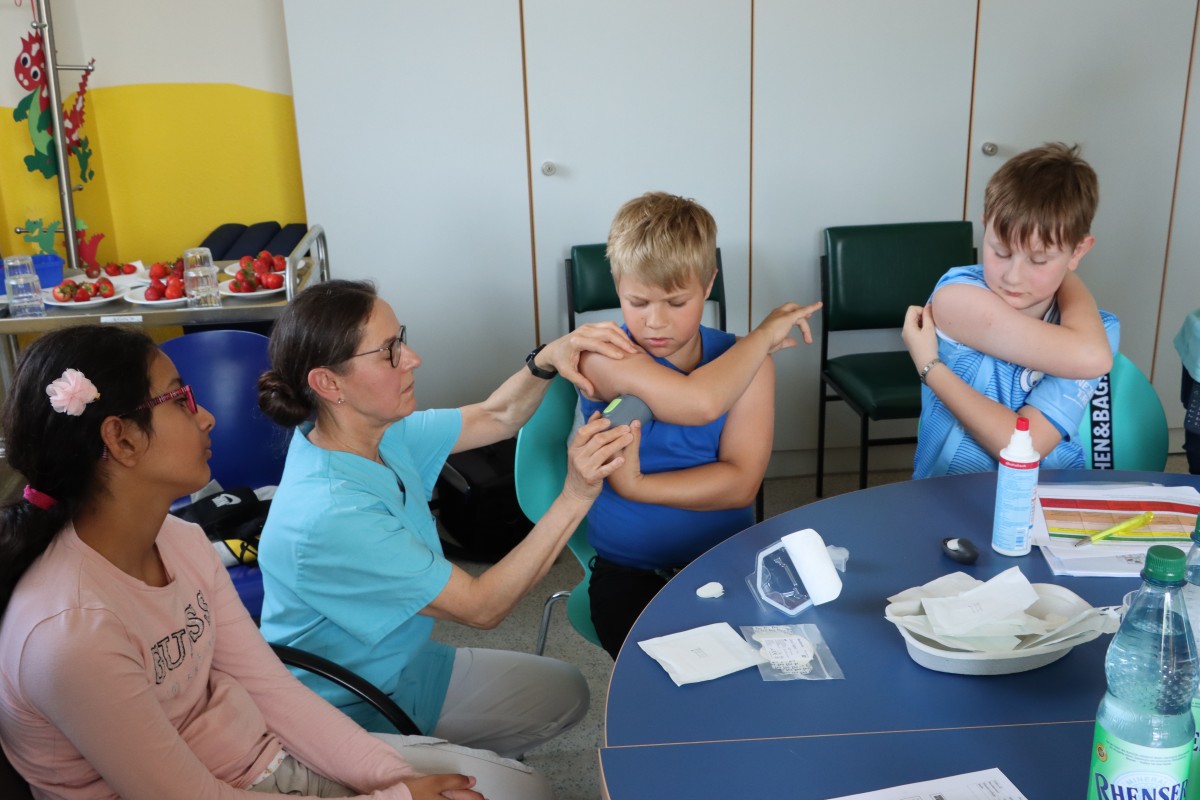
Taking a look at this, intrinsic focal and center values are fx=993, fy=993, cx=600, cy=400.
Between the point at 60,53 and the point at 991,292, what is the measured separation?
3568mm

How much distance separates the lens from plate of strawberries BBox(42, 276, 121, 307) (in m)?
3.06

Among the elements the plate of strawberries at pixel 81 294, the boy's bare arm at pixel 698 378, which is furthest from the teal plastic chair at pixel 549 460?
the plate of strawberries at pixel 81 294

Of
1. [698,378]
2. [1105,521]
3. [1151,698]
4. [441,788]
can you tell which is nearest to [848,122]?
[698,378]

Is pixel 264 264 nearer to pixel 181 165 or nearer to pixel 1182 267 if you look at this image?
pixel 181 165

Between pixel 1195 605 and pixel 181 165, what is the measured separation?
3.95 meters

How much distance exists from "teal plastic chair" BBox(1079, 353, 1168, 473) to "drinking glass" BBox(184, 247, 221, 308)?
7.92 ft

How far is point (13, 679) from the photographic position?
43.9 inches

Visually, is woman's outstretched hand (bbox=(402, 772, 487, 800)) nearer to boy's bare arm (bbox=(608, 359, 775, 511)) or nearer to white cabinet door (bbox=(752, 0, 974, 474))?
boy's bare arm (bbox=(608, 359, 775, 511))

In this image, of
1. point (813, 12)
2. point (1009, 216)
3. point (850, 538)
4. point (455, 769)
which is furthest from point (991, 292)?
point (813, 12)

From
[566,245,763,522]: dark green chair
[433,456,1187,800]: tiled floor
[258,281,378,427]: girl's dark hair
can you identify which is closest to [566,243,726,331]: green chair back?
[566,245,763,522]: dark green chair

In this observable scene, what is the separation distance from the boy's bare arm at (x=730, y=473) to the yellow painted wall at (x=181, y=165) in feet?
9.28

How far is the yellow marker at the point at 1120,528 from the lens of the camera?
1.53m

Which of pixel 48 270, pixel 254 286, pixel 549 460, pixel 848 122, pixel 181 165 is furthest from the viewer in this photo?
pixel 181 165

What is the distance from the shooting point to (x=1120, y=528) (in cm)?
154
